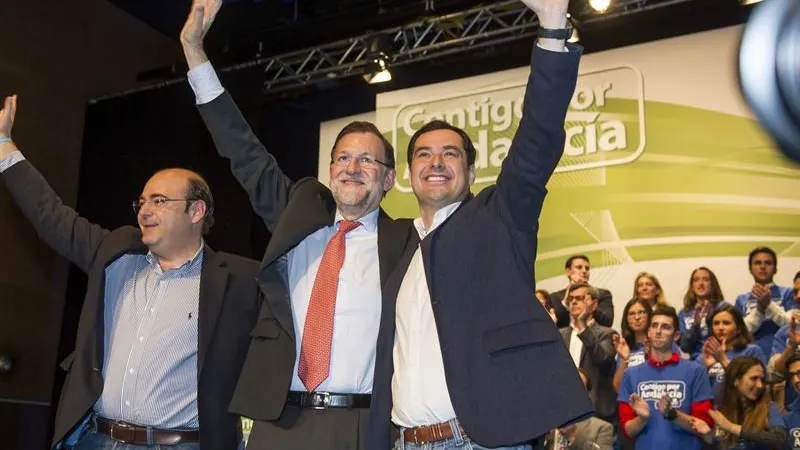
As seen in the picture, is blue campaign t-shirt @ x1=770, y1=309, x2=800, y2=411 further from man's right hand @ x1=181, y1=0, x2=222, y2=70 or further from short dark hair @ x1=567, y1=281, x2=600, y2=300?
man's right hand @ x1=181, y1=0, x2=222, y2=70

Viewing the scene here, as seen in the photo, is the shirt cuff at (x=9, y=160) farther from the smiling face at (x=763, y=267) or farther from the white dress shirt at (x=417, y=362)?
the smiling face at (x=763, y=267)

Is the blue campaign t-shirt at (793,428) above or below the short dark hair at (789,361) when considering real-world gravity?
below

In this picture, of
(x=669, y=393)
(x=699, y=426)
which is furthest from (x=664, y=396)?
(x=699, y=426)

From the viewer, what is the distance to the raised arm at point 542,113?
6.25 ft

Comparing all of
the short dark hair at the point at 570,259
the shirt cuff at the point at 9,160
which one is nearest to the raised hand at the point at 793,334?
the short dark hair at the point at 570,259

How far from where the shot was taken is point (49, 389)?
20.5 feet

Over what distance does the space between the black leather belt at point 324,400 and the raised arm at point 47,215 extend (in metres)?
1.16

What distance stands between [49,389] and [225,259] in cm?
391

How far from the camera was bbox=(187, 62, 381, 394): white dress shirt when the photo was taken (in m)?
2.28

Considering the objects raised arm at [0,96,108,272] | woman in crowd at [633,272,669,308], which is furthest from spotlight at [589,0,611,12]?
raised arm at [0,96,108,272]

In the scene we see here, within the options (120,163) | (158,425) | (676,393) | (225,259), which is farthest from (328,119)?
(158,425)

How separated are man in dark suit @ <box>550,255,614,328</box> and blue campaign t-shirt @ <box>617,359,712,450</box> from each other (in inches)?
15.9

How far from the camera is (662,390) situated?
5461 mm

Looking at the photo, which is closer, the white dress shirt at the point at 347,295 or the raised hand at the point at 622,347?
the white dress shirt at the point at 347,295
